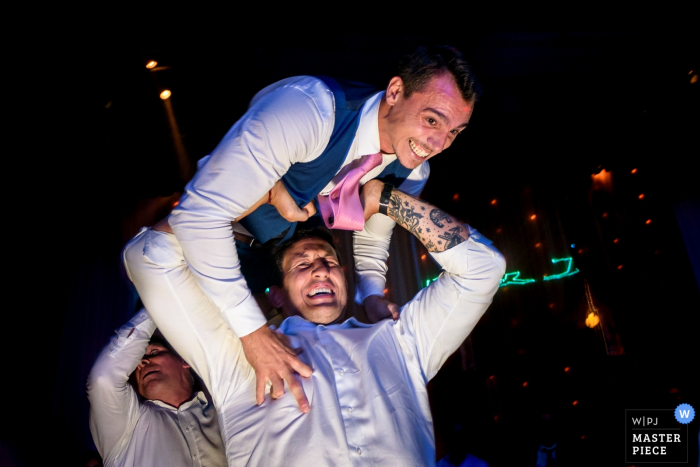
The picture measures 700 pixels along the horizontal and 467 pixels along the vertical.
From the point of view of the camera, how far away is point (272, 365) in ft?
4.07

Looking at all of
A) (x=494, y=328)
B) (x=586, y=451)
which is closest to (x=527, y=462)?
(x=586, y=451)

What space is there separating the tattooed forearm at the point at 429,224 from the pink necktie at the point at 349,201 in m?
0.16

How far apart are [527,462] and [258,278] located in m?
4.97

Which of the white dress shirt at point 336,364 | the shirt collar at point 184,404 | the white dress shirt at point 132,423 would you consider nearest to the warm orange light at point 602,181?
the white dress shirt at point 336,364

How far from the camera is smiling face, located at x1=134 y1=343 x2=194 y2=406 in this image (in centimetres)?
196

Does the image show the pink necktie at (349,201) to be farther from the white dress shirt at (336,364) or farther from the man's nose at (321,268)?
the white dress shirt at (336,364)

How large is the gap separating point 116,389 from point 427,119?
5.18 feet

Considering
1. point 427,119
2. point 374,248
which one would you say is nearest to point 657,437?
point 374,248

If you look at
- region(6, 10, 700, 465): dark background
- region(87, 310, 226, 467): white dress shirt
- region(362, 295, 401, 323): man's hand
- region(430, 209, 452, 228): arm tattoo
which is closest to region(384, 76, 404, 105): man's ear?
region(430, 209, 452, 228): arm tattoo

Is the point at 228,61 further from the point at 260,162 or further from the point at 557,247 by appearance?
the point at 557,247

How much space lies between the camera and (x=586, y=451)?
5.70 m

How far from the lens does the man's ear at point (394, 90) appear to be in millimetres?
1669

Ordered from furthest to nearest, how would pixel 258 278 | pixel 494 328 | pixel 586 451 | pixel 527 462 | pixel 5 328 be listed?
pixel 494 328
pixel 586 451
pixel 527 462
pixel 5 328
pixel 258 278

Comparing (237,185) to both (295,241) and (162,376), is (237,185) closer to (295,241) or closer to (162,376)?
(295,241)
